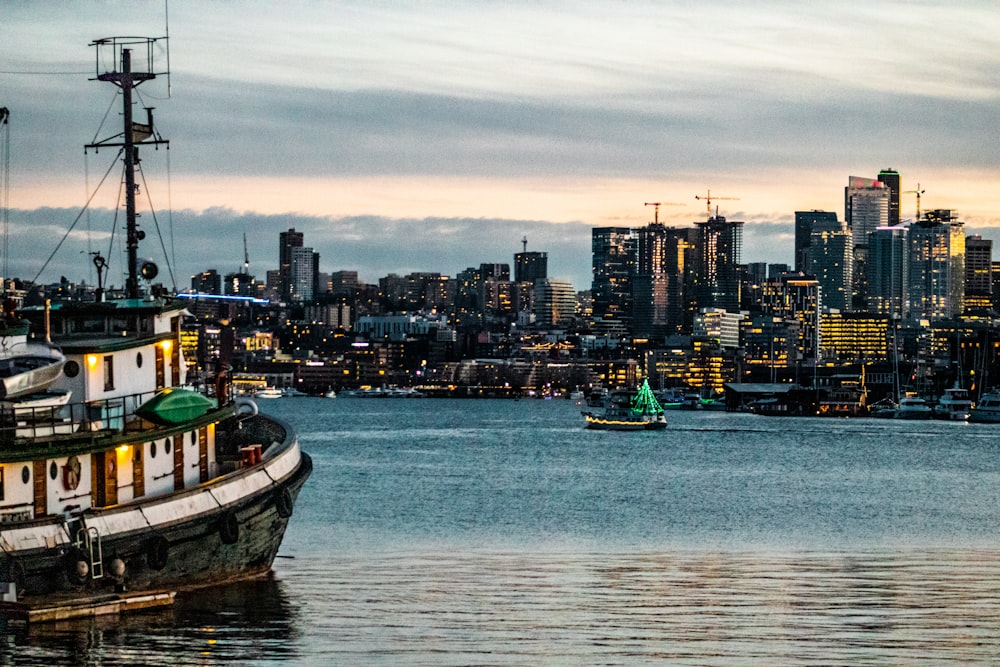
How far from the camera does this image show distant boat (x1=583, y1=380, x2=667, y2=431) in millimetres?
127125

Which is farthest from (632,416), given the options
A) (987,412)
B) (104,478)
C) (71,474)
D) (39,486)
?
(39,486)

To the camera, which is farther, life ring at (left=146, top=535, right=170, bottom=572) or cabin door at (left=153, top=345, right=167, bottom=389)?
cabin door at (left=153, top=345, right=167, bottom=389)

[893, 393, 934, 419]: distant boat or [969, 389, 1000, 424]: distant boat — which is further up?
[969, 389, 1000, 424]: distant boat

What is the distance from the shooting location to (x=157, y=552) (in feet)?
94.7

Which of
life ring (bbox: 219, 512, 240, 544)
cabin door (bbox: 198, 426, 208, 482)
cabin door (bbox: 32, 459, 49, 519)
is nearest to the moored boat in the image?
cabin door (bbox: 198, 426, 208, 482)

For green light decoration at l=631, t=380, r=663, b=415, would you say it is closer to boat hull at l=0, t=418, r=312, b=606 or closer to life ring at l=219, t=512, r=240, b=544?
boat hull at l=0, t=418, r=312, b=606

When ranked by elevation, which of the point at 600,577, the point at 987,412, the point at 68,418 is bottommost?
the point at 987,412

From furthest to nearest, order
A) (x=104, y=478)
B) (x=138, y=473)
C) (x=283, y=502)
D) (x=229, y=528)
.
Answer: (x=283, y=502) → (x=229, y=528) → (x=138, y=473) → (x=104, y=478)

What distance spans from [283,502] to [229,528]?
2356 mm

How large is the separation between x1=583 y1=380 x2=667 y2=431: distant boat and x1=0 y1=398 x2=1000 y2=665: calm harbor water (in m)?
46.7

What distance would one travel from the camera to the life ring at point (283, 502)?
3297cm

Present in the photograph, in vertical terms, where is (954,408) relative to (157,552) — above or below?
below

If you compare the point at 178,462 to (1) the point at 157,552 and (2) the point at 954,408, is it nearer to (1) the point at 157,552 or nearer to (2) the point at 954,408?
(1) the point at 157,552

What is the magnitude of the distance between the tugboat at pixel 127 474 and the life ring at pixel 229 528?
24 millimetres
